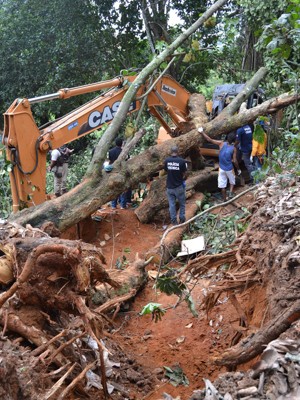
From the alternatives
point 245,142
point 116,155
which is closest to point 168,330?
point 116,155

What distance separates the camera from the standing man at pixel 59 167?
1172cm

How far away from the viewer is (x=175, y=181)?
964cm

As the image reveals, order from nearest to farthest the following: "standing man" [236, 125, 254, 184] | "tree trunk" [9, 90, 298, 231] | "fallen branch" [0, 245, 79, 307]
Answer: "fallen branch" [0, 245, 79, 307] < "tree trunk" [9, 90, 298, 231] < "standing man" [236, 125, 254, 184]

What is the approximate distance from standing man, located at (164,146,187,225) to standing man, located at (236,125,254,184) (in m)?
1.95

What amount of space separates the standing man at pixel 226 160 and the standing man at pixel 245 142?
0.44 metres

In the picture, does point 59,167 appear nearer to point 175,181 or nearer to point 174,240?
point 175,181

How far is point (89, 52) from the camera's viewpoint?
17578 mm

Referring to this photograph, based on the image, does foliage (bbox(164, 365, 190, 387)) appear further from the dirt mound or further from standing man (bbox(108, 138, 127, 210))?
standing man (bbox(108, 138, 127, 210))

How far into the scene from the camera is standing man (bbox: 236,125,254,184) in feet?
36.2

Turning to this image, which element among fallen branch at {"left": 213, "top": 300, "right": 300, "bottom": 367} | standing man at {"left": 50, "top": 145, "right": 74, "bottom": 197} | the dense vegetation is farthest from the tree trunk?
the dense vegetation

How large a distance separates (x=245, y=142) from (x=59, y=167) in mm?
4421

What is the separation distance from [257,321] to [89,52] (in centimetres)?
1482

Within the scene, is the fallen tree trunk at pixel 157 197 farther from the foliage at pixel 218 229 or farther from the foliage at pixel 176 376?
the foliage at pixel 176 376

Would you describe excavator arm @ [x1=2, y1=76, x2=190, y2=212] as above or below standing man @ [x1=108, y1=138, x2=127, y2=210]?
above
